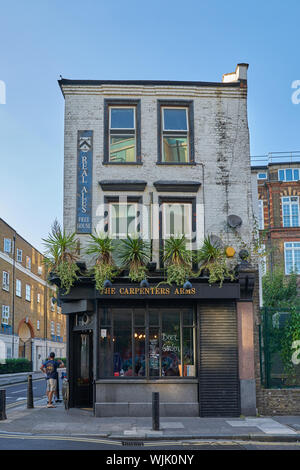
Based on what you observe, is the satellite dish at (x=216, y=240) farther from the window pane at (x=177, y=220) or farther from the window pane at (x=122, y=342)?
the window pane at (x=122, y=342)

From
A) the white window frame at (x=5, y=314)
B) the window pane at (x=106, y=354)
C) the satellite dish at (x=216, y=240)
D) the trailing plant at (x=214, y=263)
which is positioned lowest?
the window pane at (x=106, y=354)

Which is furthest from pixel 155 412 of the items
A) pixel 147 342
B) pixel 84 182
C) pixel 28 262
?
pixel 28 262

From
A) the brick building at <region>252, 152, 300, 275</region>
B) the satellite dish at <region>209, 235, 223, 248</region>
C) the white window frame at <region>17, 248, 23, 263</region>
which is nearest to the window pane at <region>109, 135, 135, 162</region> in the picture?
the satellite dish at <region>209, 235, 223, 248</region>

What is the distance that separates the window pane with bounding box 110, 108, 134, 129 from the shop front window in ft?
19.7

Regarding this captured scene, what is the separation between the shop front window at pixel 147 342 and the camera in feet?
53.3

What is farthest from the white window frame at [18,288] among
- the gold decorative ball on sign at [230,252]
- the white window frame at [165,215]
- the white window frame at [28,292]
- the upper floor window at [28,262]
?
the gold decorative ball on sign at [230,252]

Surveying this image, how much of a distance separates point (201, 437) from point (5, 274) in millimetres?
35975

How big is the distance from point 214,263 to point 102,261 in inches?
130

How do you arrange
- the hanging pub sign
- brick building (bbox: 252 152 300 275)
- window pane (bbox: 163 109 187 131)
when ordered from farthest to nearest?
brick building (bbox: 252 152 300 275) → window pane (bbox: 163 109 187 131) → the hanging pub sign

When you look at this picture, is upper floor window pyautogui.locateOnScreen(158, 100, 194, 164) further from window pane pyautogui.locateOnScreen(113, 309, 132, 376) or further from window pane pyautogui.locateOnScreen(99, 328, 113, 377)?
window pane pyautogui.locateOnScreen(99, 328, 113, 377)

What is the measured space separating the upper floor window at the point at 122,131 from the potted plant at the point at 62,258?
316cm

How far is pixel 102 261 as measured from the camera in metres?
16.0

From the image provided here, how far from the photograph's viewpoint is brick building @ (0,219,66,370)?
149 feet
